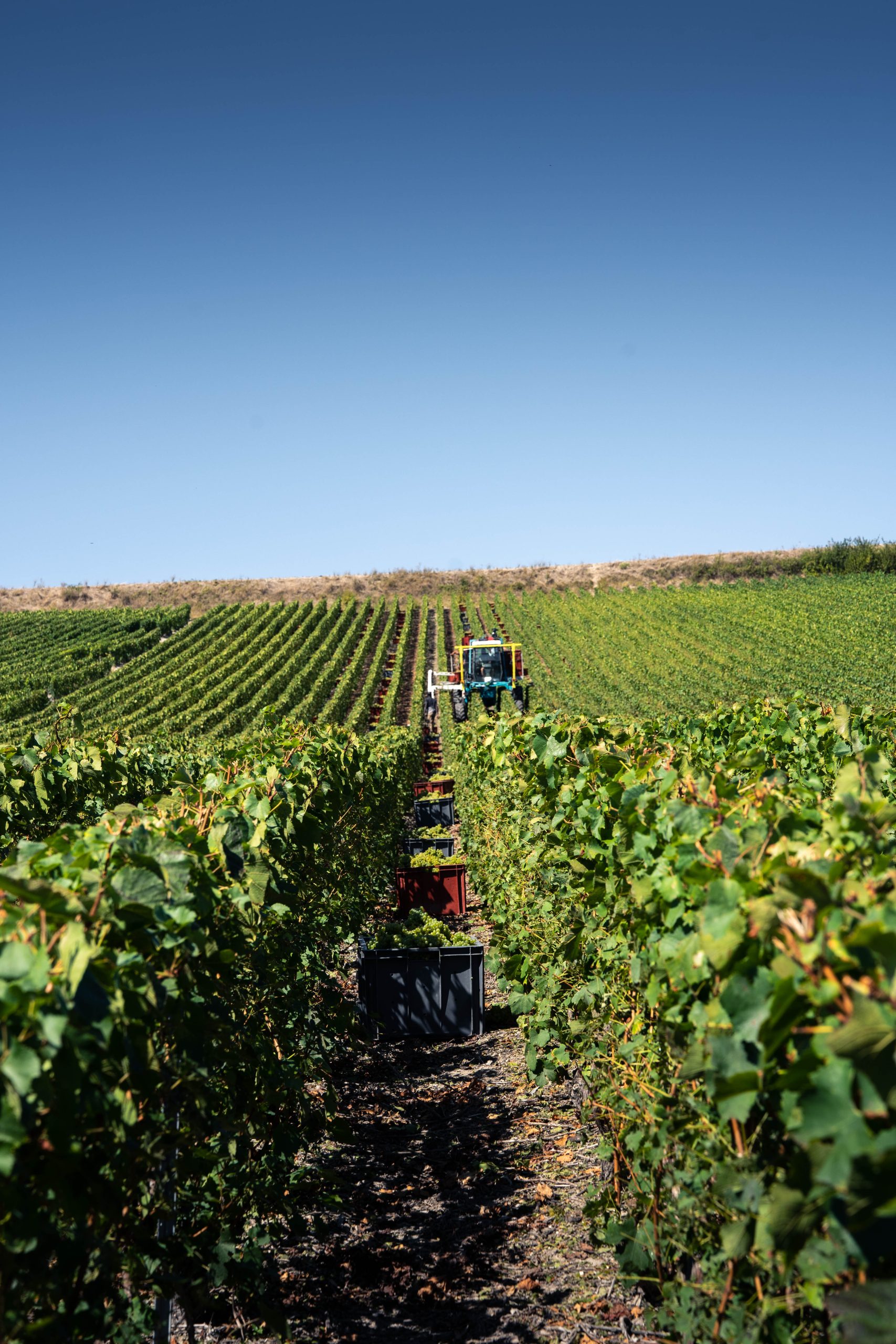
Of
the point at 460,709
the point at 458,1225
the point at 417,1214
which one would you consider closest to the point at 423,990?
the point at 417,1214

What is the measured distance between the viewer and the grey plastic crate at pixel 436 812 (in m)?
17.8

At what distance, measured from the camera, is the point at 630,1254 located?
11.2ft

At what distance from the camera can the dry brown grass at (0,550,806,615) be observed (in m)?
71.6

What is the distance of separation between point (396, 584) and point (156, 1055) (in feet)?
234

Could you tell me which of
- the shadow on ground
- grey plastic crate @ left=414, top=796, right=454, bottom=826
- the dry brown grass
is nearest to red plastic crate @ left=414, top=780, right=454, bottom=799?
grey plastic crate @ left=414, top=796, right=454, bottom=826

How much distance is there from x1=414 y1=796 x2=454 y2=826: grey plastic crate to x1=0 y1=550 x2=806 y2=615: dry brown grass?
5099 centimetres

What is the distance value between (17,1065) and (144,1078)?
2.50ft

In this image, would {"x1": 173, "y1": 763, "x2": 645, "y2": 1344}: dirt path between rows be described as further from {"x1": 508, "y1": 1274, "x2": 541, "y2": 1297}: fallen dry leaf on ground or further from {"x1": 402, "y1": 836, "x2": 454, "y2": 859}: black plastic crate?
{"x1": 402, "y1": 836, "x2": 454, "y2": 859}: black plastic crate

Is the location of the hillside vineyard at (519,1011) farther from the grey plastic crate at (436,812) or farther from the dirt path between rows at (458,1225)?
the grey plastic crate at (436,812)

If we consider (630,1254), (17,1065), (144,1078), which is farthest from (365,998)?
(17,1065)

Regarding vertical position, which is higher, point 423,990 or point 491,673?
point 491,673

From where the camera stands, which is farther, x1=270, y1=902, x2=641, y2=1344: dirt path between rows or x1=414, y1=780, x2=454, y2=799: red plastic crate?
x1=414, y1=780, x2=454, y2=799: red plastic crate

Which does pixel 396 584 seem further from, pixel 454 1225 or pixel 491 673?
pixel 454 1225

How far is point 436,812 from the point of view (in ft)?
59.0
